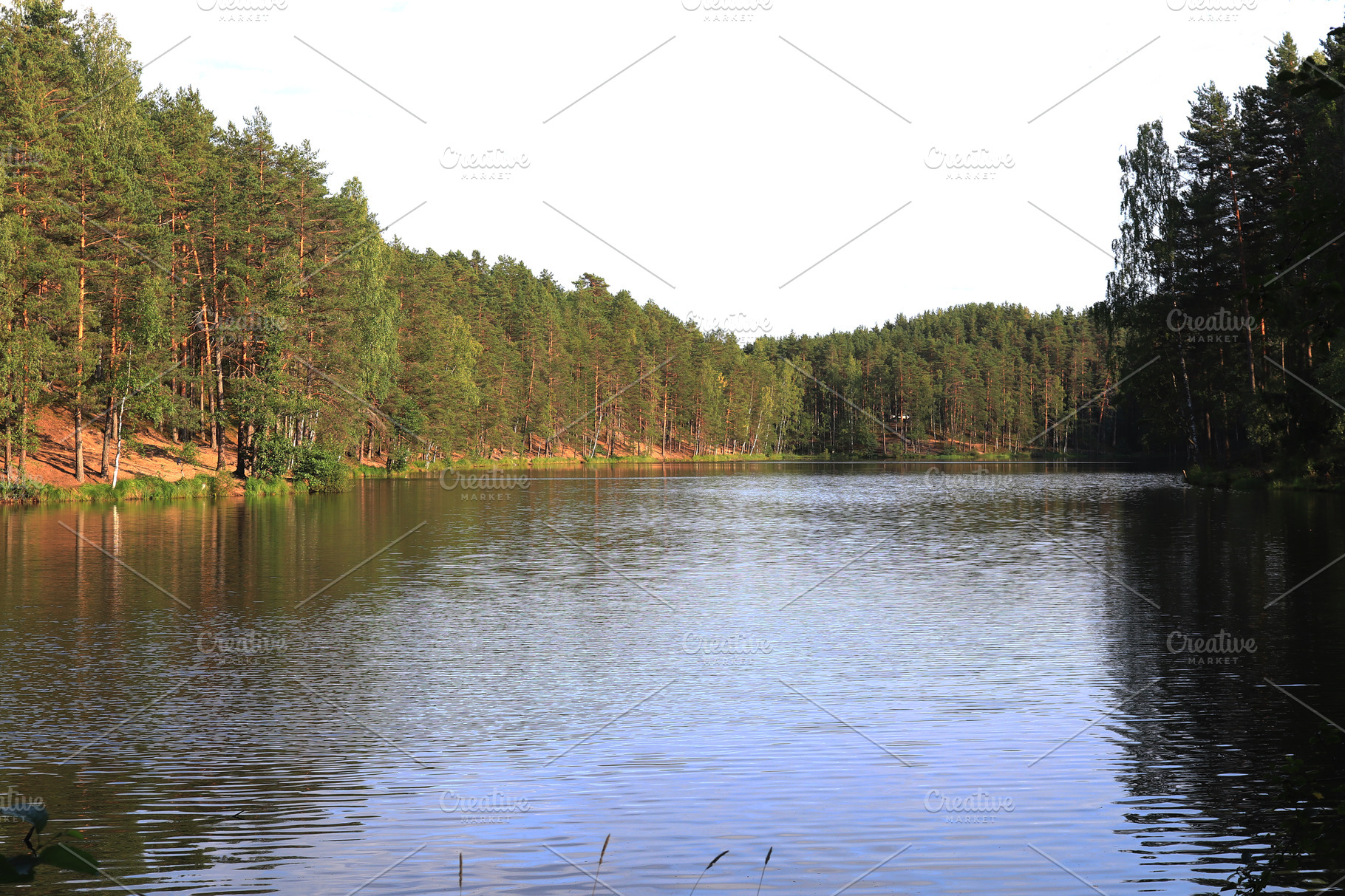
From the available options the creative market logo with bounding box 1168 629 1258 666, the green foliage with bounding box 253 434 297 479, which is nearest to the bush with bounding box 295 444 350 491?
the green foliage with bounding box 253 434 297 479

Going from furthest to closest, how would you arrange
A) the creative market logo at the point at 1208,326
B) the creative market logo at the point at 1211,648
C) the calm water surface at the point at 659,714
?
the creative market logo at the point at 1208,326, the creative market logo at the point at 1211,648, the calm water surface at the point at 659,714

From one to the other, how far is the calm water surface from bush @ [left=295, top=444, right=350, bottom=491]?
96.6 feet

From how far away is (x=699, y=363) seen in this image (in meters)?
160

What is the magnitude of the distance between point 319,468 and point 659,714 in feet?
172

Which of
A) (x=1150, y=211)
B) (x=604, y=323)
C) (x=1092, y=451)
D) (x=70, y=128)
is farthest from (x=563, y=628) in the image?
(x=1092, y=451)

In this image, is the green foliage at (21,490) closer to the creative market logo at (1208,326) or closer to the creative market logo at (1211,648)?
the creative market logo at (1211,648)

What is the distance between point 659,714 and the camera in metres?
13.8

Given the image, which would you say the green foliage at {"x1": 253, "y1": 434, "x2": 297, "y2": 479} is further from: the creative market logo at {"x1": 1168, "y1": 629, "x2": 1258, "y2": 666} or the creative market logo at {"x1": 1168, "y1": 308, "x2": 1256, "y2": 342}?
the creative market logo at {"x1": 1168, "y1": 629, "x2": 1258, "y2": 666}

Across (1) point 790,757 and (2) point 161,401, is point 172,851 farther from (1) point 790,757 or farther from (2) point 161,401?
(2) point 161,401

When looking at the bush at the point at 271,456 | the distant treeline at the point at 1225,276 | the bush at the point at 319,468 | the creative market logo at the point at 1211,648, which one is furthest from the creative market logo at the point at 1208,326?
the bush at the point at 271,456

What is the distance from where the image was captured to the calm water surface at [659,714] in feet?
29.2

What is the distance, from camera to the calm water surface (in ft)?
29.2

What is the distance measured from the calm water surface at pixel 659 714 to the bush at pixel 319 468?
29.4 meters

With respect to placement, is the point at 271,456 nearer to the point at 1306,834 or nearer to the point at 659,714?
the point at 659,714
